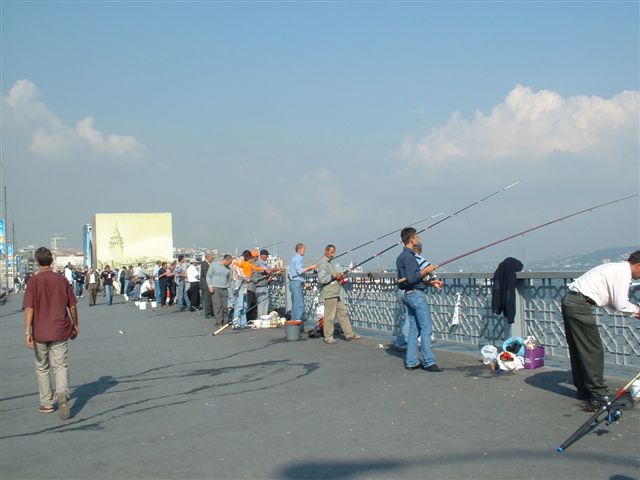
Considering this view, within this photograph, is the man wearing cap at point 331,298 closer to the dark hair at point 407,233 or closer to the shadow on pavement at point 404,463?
the dark hair at point 407,233

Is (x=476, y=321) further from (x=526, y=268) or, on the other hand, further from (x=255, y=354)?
(x=255, y=354)

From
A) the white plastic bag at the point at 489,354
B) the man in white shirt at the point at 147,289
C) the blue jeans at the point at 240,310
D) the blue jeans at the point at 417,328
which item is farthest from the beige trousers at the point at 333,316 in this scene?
the man in white shirt at the point at 147,289

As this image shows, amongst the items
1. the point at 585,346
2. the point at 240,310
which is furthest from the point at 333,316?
the point at 585,346

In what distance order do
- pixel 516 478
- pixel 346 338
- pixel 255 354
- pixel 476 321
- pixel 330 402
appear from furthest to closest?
pixel 346 338, pixel 255 354, pixel 476 321, pixel 330 402, pixel 516 478

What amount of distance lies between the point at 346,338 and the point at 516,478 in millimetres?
8407

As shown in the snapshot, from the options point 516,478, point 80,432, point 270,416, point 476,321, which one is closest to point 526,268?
point 476,321

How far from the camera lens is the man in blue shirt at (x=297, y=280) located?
15719 millimetres

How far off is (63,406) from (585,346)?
18.3 ft

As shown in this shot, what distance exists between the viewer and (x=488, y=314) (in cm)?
1073

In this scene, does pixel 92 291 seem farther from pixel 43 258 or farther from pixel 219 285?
pixel 43 258

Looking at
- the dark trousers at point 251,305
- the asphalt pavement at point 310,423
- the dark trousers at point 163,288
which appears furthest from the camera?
the dark trousers at point 163,288

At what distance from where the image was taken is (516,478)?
5223 millimetres

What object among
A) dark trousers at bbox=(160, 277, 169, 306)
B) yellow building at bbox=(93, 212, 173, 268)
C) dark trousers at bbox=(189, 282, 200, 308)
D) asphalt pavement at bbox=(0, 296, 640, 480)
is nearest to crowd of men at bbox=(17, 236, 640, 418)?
asphalt pavement at bbox=(0, 296, 640, 480)

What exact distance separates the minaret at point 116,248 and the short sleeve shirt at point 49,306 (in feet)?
148
